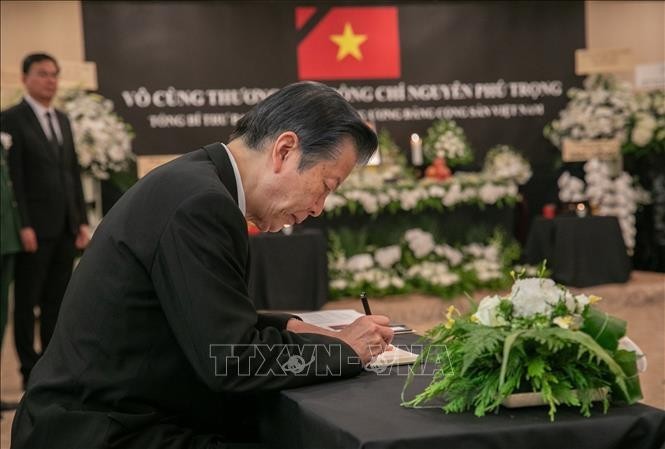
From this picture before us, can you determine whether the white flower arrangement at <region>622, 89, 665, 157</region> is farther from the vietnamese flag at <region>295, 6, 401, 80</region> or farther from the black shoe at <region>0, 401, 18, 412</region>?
the black shoe at <region>0, 401, 18, 412</region>

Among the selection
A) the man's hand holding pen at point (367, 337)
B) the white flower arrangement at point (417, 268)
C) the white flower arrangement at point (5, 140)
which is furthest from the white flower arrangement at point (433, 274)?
the man's hand holding pen at point (367, 337)

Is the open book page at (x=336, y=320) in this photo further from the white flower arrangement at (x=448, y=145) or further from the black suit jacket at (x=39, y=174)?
the white flower arrangement at (x=448, y=145)

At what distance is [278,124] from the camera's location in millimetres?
1876

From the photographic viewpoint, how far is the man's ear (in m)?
1.86

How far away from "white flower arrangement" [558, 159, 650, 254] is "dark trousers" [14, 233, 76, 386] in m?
4.01

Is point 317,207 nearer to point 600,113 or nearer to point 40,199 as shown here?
point 40,199

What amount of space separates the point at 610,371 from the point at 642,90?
24.6 ft

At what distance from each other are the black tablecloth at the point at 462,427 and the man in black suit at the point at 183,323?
16 cm

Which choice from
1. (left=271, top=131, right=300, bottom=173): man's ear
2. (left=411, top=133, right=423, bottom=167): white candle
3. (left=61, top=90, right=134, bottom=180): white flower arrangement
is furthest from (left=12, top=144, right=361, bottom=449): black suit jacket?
(left=411, top=133, right=423, bottom=167): white candle

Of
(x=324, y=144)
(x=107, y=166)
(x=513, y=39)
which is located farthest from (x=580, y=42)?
(x=324, y=144)

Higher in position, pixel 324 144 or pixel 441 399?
pixel 324 144

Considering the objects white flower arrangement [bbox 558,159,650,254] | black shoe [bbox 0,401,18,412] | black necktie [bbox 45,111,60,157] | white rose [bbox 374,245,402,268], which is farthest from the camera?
white flower arrangement [bbox 558,159,650,254]

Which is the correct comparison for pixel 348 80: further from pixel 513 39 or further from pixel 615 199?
pixel 615 199

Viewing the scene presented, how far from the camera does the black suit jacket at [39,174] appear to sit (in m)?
5.14
